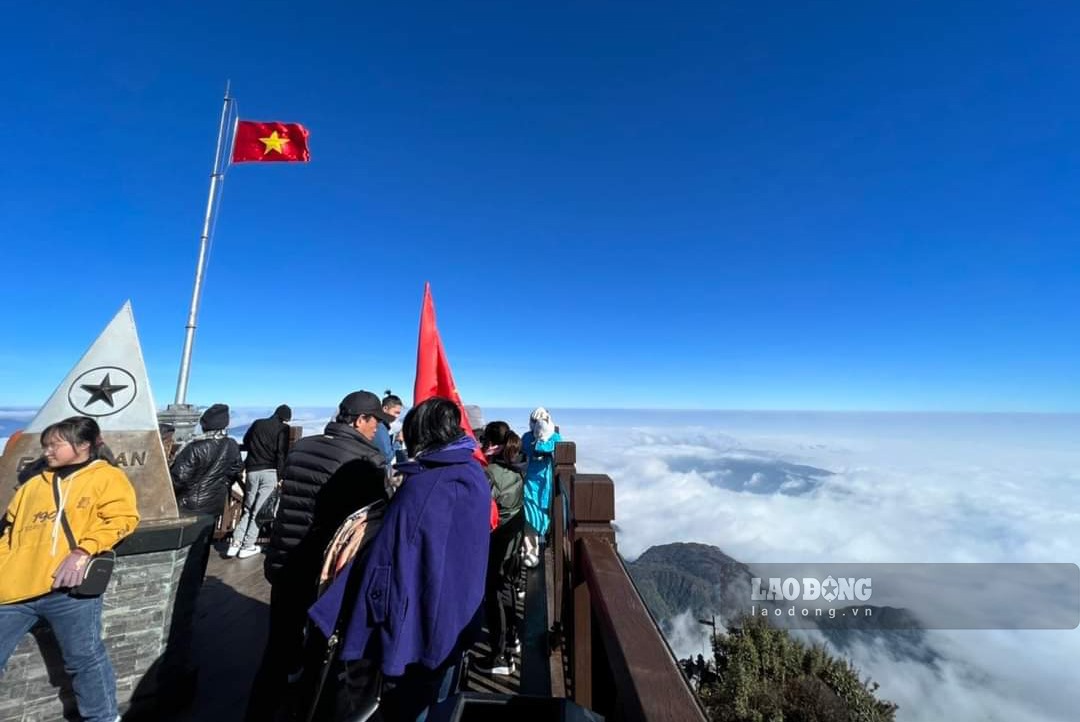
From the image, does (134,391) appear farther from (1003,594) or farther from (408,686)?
(1003,594)

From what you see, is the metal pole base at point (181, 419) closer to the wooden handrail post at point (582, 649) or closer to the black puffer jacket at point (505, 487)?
the black puffer jacket at point (505, 487)

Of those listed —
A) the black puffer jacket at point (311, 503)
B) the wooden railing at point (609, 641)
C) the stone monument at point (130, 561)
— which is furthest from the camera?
the stone monument at point (130, 561)

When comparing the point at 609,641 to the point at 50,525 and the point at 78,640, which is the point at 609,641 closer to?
the point at 50,525

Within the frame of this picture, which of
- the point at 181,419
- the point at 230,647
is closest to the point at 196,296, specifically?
the point at 181,419

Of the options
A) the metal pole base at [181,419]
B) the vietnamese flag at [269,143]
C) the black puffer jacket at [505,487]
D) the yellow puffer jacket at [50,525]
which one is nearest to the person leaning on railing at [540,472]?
the black puffer jacket at [505,487]

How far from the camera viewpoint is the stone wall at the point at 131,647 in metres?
2.57

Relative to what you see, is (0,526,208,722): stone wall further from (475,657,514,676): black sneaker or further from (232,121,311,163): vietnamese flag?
(232,121,311,163): vietnamese flag

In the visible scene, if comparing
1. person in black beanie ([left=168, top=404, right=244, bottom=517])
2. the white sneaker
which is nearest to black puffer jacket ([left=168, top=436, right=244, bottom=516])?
person in black beanie ([left=168, top=404, right=244, bottom=517])

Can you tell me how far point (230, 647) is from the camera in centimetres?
374

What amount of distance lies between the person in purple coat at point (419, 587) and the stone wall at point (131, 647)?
1968mm

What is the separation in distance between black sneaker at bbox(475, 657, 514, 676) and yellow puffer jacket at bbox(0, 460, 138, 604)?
8.86 feet

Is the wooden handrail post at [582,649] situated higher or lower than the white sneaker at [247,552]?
higher

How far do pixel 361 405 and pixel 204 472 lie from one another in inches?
113

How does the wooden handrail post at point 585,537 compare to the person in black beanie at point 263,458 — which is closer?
the wooden handrail post at point 585,537
